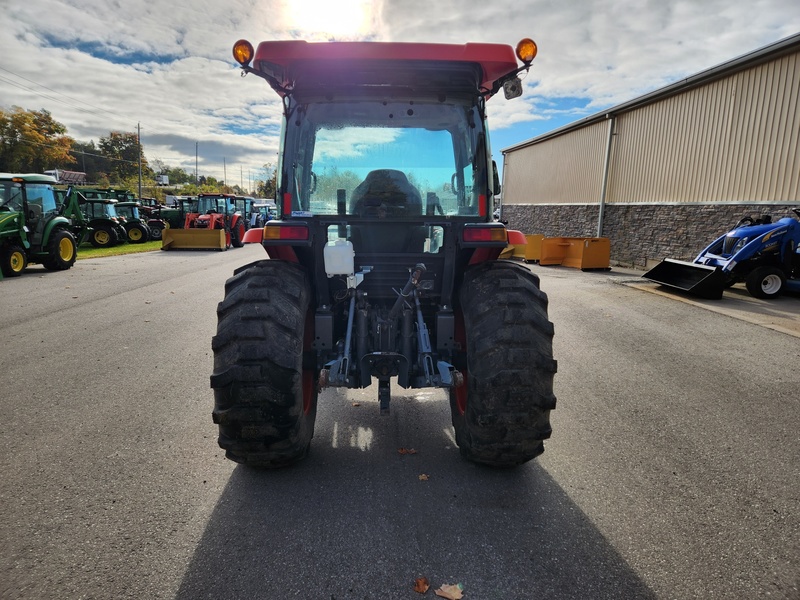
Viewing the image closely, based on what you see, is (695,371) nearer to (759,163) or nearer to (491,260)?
(491,260)

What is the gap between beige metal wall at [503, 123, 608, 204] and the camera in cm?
1872

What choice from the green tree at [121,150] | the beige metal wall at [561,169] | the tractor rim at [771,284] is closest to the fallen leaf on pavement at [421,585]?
the tractor rim at [771,284]

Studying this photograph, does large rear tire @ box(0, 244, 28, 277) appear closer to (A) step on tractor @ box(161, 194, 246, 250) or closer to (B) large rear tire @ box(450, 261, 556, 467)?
(A) step on tractor @ box(161, 194, 246, 250)

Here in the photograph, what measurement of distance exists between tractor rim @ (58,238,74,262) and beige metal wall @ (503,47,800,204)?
17.7 m

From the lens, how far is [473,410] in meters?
2.72

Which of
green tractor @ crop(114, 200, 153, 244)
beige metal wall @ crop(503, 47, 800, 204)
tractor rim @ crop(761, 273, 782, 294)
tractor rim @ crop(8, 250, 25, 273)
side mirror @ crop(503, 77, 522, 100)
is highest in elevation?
beige metal wall @ crop(503, 47, 800, 204)

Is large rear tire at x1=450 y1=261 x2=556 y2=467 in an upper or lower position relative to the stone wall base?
lower

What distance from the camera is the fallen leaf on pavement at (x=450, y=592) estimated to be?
6.84 feet

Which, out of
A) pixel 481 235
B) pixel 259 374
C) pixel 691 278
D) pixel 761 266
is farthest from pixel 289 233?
pixel 761 266

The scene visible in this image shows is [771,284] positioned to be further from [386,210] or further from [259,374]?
[259,374]

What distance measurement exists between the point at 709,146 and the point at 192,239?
19179 millimetres

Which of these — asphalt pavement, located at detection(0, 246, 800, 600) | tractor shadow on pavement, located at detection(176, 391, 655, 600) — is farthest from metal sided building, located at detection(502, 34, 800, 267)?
tractor shadow on pavement, located at detection(176, 391, 655, 600)

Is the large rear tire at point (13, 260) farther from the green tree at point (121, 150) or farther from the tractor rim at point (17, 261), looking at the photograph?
the green tree at point (121, 150)

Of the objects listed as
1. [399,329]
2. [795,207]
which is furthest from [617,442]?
[795,207]
